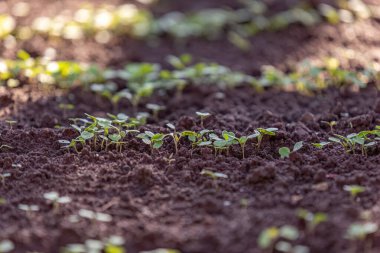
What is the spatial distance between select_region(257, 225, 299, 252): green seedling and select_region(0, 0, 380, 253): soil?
3 centimetres

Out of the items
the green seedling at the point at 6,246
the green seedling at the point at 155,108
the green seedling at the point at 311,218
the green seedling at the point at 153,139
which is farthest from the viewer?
the green seedling at the point at 155,108

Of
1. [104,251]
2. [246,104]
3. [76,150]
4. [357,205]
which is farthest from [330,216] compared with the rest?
[246,104]

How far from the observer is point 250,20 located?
634 cm

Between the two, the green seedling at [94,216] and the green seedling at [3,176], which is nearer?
the green seedling at [94,216]

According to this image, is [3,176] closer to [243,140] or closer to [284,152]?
[243,140]

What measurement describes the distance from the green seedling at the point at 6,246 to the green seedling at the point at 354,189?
1401 millimetres

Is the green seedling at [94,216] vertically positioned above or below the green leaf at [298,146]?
below

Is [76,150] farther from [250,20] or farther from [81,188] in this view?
[250,20]


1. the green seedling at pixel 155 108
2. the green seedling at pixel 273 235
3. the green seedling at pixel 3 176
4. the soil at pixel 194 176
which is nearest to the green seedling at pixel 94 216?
the soil at pixel 194 176

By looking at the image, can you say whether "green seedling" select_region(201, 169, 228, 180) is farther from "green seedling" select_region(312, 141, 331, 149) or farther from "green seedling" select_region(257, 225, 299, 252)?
"green seedling" select_region(312, 141, 331, 149)

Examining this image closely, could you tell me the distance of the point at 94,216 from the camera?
8.18 ft

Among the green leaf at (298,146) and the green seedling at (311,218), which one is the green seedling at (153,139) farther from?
the green seedling at (311,218)

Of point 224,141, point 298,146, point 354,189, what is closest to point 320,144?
point 298,146

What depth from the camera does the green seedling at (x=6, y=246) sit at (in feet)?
7.30
